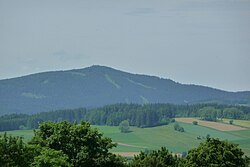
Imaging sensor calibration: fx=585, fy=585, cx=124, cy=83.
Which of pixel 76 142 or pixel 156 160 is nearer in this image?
pixel 76 142

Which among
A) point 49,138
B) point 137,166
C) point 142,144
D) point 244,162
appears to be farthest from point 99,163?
point 142,144

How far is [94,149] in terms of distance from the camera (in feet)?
164

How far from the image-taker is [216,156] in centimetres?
5803

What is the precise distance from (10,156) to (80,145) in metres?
9.12

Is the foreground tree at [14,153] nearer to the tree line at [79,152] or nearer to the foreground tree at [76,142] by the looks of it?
the tree line at [79,152]

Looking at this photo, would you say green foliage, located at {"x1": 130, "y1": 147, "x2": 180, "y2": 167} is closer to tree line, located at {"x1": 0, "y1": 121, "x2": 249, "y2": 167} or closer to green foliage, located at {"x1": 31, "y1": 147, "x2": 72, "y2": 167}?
tree line, located at {"x1": 0, "y1": 121, "x2": 249, "y2": 167}

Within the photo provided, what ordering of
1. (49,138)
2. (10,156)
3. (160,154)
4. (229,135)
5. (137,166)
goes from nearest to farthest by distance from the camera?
(10,156) → (49,138) → (137,166) → (160,154) → (229,135)

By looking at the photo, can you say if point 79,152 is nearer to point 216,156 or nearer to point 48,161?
point 48,161

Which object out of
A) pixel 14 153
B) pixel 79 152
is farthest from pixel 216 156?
pixel 14 153

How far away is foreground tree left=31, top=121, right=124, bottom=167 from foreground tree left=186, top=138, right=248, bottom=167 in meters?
11.5

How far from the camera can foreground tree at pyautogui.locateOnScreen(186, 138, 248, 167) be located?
5772cm

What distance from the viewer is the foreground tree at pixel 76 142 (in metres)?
48.8

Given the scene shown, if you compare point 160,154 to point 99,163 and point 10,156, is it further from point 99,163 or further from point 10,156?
point 10,156

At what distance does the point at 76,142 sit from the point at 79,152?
3.15 feet
